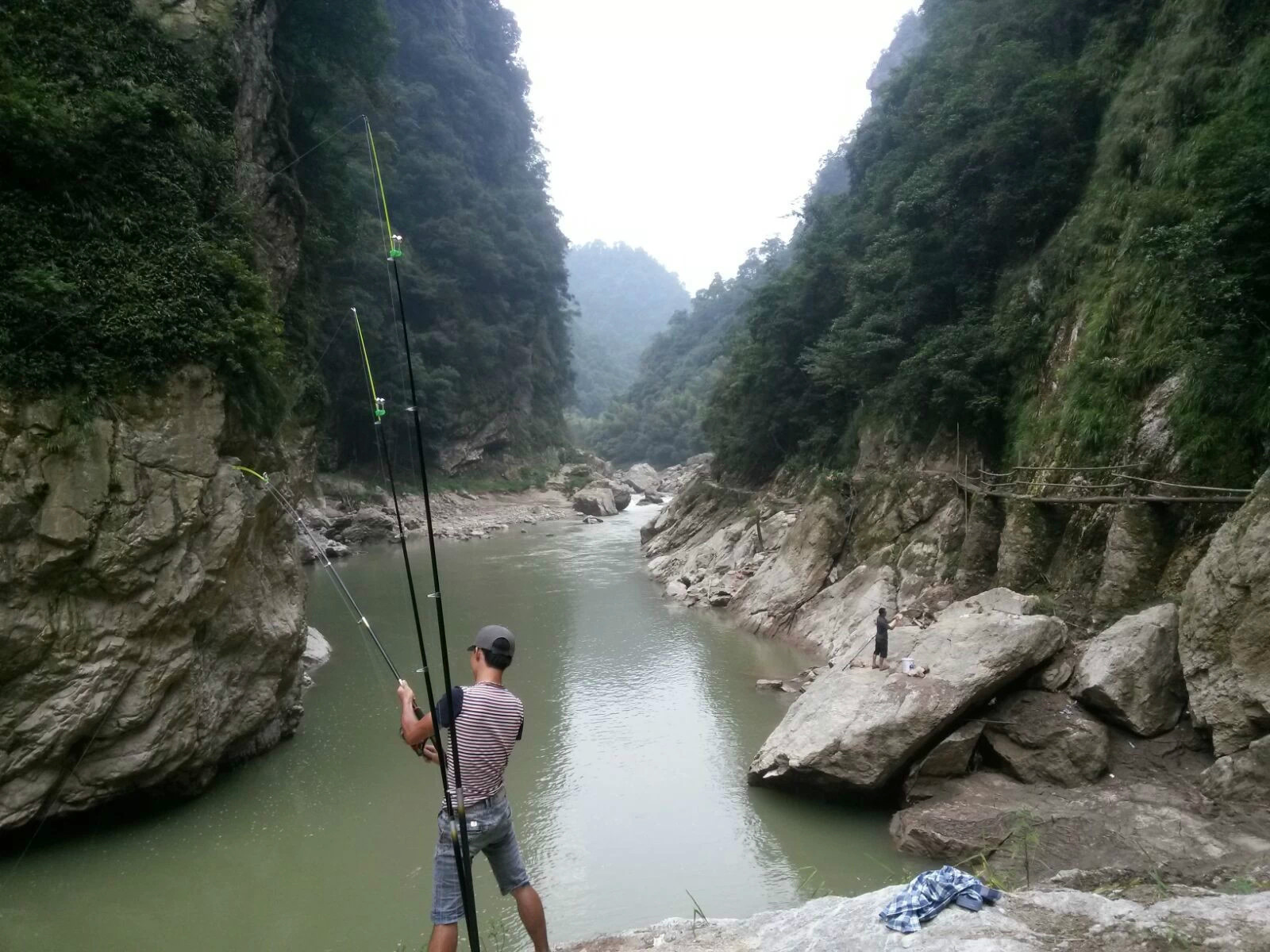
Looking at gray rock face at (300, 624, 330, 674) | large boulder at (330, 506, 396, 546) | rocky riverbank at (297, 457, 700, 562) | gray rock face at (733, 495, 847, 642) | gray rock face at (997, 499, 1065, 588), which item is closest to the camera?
gray rock face at (997, 499, 1065, 588)

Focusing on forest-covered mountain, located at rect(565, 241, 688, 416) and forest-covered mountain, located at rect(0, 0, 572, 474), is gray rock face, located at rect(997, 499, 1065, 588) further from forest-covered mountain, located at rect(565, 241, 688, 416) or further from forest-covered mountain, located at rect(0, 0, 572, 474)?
forest-covered mountain, located at rect(565, 241, 688, 416)

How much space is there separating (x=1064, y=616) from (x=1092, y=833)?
13.1ft

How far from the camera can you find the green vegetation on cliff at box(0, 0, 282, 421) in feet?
22.7

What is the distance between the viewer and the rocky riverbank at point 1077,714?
668 centimetres

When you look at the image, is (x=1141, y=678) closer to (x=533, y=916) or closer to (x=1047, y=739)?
(x=1047, y=739)

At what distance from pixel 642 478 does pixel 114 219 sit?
51.6 meters

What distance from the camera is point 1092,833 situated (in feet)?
22.2

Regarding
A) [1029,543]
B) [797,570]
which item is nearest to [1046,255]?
[1029,543]

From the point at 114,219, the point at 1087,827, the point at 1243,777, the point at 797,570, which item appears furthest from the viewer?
the point at 797,570

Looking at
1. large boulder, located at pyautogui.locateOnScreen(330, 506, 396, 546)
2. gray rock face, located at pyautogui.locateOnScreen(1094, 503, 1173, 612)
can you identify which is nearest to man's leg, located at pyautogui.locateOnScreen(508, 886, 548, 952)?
gray rock face, located at pyautogui.locateOnScreen(1094, 503, 1173, 612)

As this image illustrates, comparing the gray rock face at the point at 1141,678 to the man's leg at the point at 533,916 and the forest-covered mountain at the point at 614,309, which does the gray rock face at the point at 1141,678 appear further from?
the forest-covered mountain at the point at 614,309

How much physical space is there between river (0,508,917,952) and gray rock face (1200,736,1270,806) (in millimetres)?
2687

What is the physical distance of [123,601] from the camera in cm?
700

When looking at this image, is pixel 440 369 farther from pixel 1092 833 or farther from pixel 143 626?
pixel 1092 833
